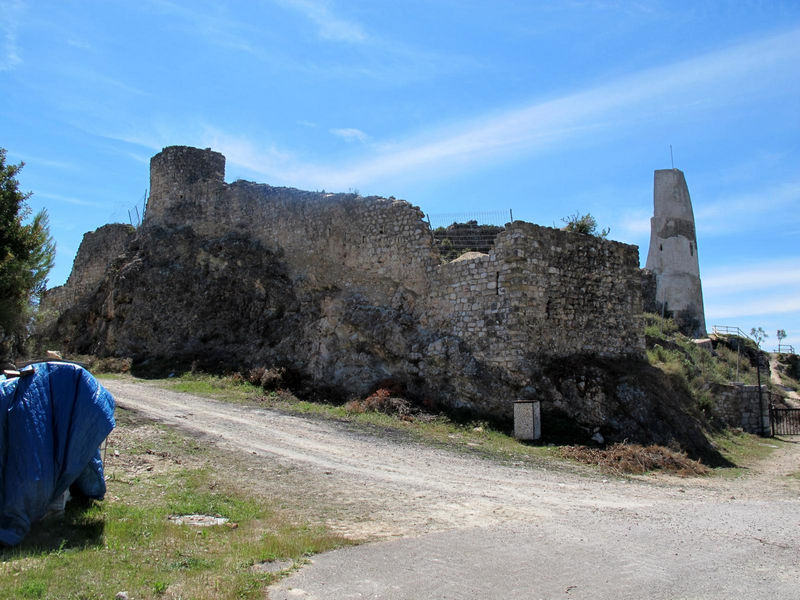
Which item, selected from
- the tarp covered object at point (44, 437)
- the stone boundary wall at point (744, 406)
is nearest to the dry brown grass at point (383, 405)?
the tarp covered object at point (44, 437)

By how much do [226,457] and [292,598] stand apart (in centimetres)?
552

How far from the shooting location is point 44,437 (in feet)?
21.8

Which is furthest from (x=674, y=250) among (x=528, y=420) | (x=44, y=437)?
(x=44, y=437)

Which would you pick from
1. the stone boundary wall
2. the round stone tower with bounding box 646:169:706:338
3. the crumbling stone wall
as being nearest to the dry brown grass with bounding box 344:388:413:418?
the stone boundary wall

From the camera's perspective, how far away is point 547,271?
53.0 ft

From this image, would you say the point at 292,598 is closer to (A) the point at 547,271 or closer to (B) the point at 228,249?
(A) the point at 547,271

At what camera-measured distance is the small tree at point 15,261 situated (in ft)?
44.8

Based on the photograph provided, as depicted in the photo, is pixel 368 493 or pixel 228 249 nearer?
pixel 368 493

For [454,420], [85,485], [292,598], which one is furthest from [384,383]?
[292,598]

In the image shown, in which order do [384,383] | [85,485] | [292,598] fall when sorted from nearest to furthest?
[292,598], [85,485], [384,383]

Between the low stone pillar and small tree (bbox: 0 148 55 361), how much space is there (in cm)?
1146

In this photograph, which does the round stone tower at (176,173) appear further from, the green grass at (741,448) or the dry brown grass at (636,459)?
the green grass at (741,448)

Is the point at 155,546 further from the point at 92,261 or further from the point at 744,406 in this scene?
the point at 92,261

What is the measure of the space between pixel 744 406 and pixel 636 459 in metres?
13.0
